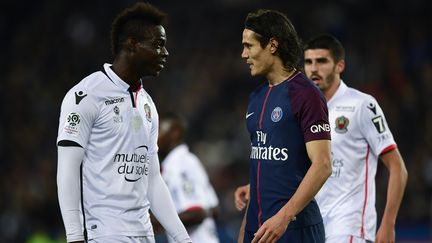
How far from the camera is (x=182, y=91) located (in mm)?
18328

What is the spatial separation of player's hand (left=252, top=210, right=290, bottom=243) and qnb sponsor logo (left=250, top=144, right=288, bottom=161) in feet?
1.39

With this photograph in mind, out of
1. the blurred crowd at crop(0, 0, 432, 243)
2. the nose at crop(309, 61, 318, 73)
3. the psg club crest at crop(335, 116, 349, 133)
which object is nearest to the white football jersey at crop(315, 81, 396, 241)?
the psg club crest at crop(335, 116, 349, 133)

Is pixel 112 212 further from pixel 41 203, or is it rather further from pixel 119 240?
pixel 41 203

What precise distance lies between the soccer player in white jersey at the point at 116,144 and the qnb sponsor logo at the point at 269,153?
0.63 m

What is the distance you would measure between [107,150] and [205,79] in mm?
13778

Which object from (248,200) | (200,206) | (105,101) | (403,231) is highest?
(105,101)

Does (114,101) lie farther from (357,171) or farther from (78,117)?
(357,171)

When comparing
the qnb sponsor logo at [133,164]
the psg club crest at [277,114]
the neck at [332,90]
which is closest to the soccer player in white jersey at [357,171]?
the neck at [332,90]

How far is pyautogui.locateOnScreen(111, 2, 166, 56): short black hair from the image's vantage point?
496cm

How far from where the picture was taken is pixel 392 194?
6.10 m

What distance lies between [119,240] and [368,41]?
1391 centimetres

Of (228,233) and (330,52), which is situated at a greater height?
(330,52)

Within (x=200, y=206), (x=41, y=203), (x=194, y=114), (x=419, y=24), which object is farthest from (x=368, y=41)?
(x=200, y=206)

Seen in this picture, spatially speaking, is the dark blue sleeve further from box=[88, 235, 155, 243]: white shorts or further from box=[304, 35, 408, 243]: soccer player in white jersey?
box=[304, 35, 408, 243]: soccer player in white jersey
